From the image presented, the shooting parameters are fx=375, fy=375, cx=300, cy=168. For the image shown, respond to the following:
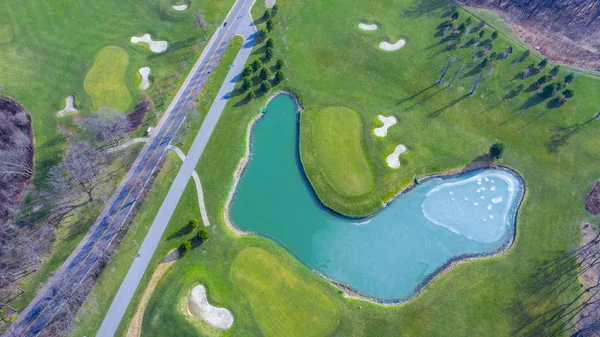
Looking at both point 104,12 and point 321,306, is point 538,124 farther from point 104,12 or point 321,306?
point 104,12

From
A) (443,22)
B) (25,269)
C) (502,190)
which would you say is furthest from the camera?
(443,22)

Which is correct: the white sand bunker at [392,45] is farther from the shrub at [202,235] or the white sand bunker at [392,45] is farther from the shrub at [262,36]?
the shrub at [202,235]

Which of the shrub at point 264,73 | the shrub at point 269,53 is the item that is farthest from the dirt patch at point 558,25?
the shrub at point 264,73

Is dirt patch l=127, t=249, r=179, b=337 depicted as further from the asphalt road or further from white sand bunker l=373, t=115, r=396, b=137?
white sand bunker l=373, t=115, r=396, b=137

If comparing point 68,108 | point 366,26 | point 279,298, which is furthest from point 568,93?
point 68,108

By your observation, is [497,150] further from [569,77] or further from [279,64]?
[279,64]

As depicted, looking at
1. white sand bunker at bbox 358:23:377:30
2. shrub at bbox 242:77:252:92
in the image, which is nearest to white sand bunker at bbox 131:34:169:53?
shrub at bbox 242:77:252:92

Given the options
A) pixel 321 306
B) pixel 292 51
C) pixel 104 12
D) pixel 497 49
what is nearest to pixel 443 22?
pixel 497 49
